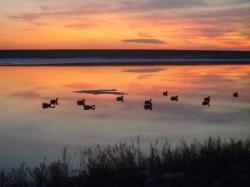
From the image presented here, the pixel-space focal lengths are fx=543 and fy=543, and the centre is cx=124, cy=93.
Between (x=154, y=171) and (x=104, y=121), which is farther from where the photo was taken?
(x=104, y=121)

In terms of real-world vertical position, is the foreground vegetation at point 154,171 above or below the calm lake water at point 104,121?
above

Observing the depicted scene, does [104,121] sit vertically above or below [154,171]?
below

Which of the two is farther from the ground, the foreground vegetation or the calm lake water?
the foreground vegetation

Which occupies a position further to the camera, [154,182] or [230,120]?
[230,120]

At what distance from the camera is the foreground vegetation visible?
787 cm

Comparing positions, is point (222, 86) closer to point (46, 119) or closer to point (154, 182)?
point (46, 119)

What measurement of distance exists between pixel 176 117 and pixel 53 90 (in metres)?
10.9

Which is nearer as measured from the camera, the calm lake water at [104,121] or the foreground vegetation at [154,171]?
the foreground vegetation at [154,171]

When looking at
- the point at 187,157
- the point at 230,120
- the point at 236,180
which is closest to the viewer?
the point at 236,180

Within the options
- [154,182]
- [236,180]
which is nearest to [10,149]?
[154,182]

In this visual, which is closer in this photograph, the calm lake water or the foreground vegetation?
the foreground vegetation

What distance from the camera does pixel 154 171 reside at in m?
9.05

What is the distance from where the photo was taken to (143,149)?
1219cm

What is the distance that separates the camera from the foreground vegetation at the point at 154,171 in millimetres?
7871
